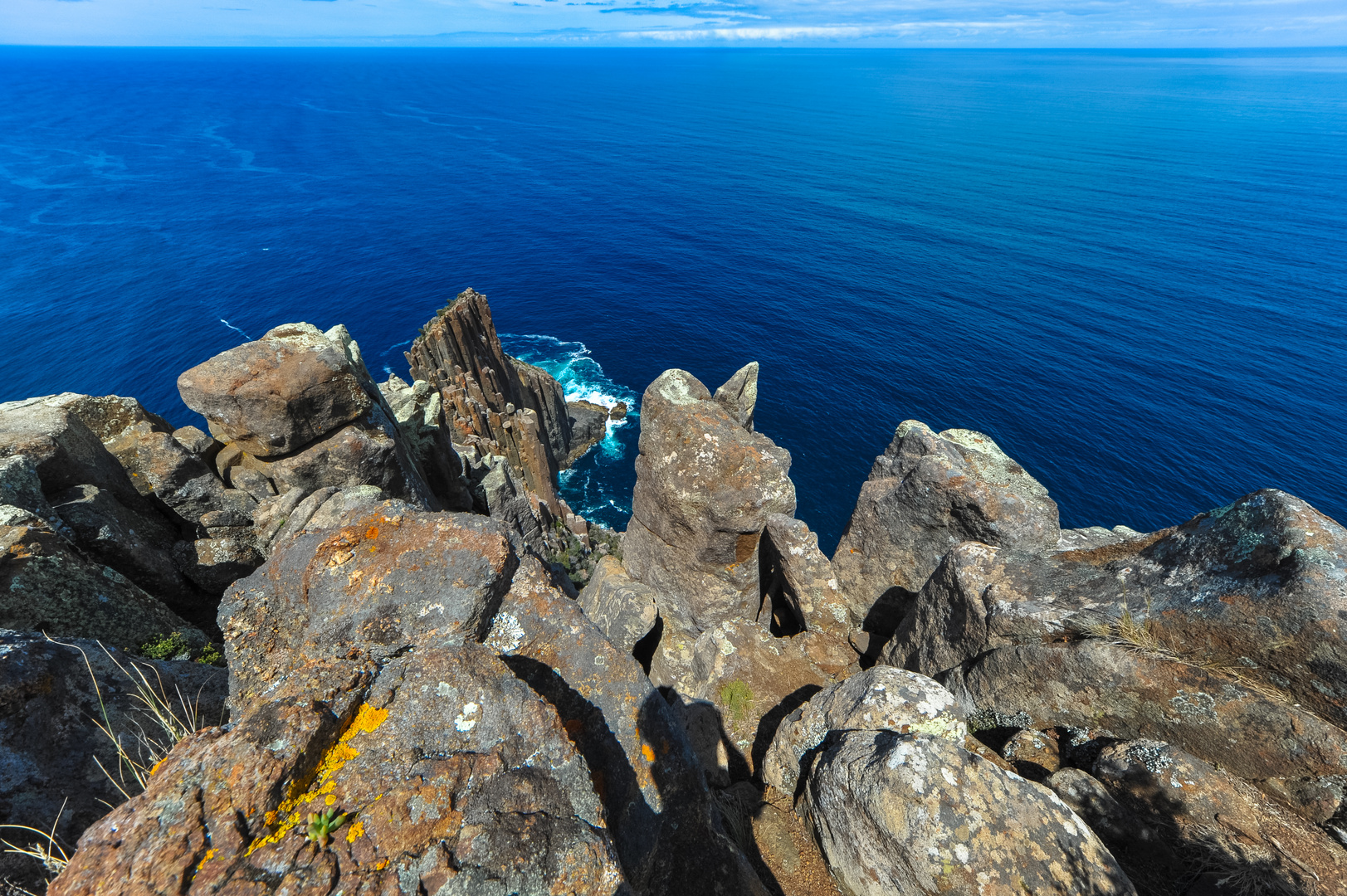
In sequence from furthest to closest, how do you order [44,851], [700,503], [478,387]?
[478,387], [700,503], [44,851]

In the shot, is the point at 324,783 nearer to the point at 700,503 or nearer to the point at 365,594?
the point at 365,594

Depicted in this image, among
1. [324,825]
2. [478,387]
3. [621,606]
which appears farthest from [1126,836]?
[478,387]

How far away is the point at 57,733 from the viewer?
709cm

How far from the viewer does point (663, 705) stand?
8469mm

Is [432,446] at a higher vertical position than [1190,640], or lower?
lower

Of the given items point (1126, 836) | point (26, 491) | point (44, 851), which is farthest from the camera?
point (26, 491)

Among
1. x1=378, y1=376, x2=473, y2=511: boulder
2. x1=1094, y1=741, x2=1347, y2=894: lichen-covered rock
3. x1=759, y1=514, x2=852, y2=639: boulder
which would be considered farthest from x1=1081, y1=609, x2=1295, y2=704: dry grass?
x1=378, y1=376, x2=473, y2=511: boulder

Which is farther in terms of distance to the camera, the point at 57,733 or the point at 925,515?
the point at 925,515

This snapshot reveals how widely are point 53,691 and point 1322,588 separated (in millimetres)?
17442

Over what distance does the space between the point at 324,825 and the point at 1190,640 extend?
12.9m

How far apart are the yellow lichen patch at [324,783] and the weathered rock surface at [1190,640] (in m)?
11.3

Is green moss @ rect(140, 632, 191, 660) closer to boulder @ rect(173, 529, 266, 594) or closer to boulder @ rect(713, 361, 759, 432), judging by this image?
boulder @ rect(173, 529, 266, 594)

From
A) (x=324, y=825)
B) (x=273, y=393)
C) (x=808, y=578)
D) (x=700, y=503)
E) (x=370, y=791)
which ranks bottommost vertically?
(x=808, y=578)

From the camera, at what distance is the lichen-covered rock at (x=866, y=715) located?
1026cm
